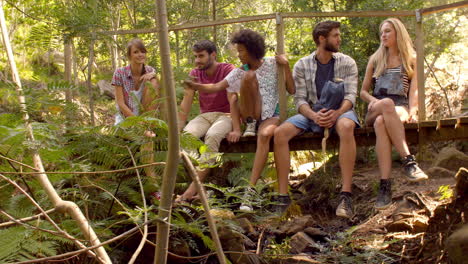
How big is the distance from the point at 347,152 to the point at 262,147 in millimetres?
780

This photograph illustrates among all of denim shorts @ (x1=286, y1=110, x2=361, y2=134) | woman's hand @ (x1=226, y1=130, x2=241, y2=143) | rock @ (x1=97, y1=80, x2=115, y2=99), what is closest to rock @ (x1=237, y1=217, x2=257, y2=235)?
woman's hand @ (x1=226, y1=130, x2=241, y2=143)

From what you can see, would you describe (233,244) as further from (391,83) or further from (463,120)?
(463,120)

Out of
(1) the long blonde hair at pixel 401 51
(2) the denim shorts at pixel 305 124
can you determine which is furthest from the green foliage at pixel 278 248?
(1) the long blonde hair at pixel 401 51

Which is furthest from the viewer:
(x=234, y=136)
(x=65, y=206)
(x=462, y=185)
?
(x=234, y=136)

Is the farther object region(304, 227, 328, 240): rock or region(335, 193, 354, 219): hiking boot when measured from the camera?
region(304, 227, 328, 240): rock

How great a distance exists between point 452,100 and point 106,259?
6.98 metres

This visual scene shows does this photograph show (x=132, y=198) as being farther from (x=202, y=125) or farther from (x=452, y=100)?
(x=452, y=100)

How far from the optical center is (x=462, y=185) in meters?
3.66

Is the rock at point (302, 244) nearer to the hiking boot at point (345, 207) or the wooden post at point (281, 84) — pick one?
the hiking boot at point (345, 207)

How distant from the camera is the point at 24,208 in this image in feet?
10.2

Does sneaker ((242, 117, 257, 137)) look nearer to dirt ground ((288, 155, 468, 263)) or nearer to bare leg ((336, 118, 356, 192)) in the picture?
bare leg ((336, 118, 356, 192))

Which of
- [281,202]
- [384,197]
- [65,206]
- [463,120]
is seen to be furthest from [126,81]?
[65,206]

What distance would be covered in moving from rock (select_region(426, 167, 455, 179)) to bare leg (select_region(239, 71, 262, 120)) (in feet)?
7.27

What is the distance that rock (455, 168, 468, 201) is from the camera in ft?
11.8
